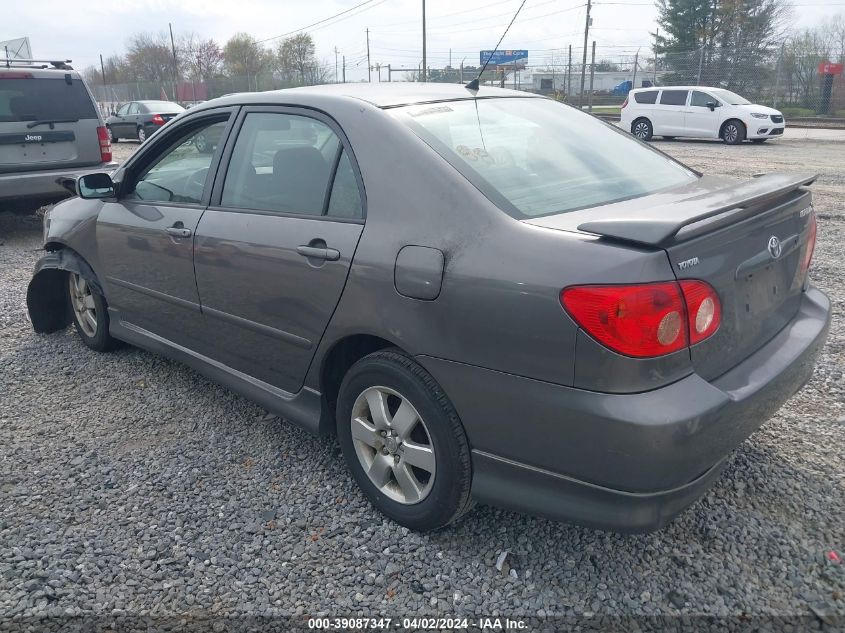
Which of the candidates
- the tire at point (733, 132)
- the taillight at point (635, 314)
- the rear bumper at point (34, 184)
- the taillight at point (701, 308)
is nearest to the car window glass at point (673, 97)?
the tire at point (733, 132)

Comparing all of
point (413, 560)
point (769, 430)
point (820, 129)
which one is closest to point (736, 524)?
point (769, 430)

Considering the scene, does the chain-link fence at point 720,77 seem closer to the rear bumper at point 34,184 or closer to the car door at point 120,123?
the car door at point 120,123

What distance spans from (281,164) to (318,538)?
1.60 metres

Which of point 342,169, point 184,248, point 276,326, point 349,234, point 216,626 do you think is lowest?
→ point 216,626

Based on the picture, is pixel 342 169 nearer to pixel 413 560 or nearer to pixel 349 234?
pixel 349 234

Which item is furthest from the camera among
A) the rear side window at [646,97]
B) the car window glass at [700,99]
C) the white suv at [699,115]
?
the rear side window at [646,97]

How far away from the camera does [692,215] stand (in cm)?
218

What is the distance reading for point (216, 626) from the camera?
230 centimetres

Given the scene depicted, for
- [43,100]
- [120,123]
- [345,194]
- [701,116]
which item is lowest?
[120,123]

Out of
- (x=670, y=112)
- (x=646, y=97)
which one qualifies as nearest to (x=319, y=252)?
(x=670, y=112)

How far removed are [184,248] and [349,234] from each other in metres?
1.18

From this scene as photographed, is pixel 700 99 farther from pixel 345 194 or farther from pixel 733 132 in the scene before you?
pixel 345 194

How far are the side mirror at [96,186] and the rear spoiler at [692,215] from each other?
2.94m

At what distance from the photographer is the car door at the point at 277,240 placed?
276 cm
